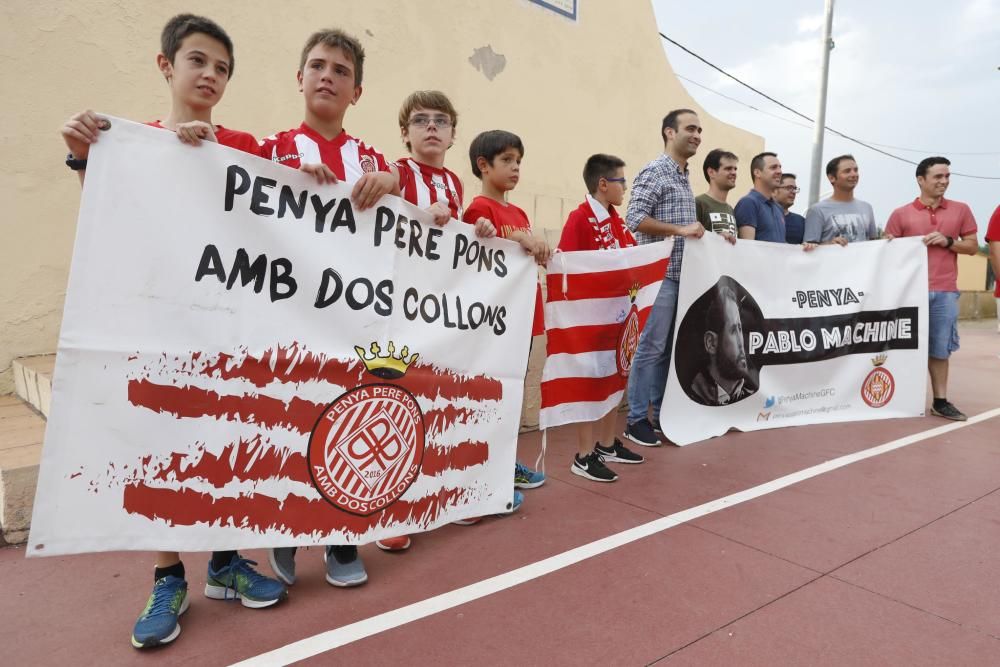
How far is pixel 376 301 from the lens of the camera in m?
2.34

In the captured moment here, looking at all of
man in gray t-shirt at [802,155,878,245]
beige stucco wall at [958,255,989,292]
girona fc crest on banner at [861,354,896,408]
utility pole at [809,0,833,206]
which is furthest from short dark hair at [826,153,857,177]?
beige stucco wall at [958,255,989,292]

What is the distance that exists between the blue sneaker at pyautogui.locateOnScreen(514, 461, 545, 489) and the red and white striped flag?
0.32 m

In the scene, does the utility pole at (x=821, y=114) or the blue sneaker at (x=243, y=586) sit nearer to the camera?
the blue sneaker at (x=243, y=586)

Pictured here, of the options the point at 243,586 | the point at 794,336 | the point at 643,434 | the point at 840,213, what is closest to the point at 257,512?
the point at 243,586

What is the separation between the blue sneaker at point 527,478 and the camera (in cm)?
330

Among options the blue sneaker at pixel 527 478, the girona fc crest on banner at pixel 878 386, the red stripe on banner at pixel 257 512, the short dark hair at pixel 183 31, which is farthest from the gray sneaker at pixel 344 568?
the girona fc crest on banner at pixel 878 386

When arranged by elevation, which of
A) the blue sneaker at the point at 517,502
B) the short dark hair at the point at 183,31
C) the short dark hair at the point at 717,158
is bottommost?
the blue sneaker at the point at 517,502

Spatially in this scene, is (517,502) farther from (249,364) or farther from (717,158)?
(717,158)

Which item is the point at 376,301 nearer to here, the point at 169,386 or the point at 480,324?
the point at 480,324

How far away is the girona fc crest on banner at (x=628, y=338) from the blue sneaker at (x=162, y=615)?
2.31m

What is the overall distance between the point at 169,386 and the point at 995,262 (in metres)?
5.86

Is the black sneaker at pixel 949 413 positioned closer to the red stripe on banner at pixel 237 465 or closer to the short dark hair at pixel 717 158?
the short dark hair at pixel 717 158

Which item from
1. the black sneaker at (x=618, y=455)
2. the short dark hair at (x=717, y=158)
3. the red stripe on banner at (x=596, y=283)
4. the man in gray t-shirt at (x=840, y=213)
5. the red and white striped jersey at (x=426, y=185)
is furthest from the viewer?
the man in gray t-shirt at (x=840, y=213)

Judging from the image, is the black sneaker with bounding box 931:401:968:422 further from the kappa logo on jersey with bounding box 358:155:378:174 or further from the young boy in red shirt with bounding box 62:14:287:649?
the young boy in red shirt with bounding box 62:14:287:649
